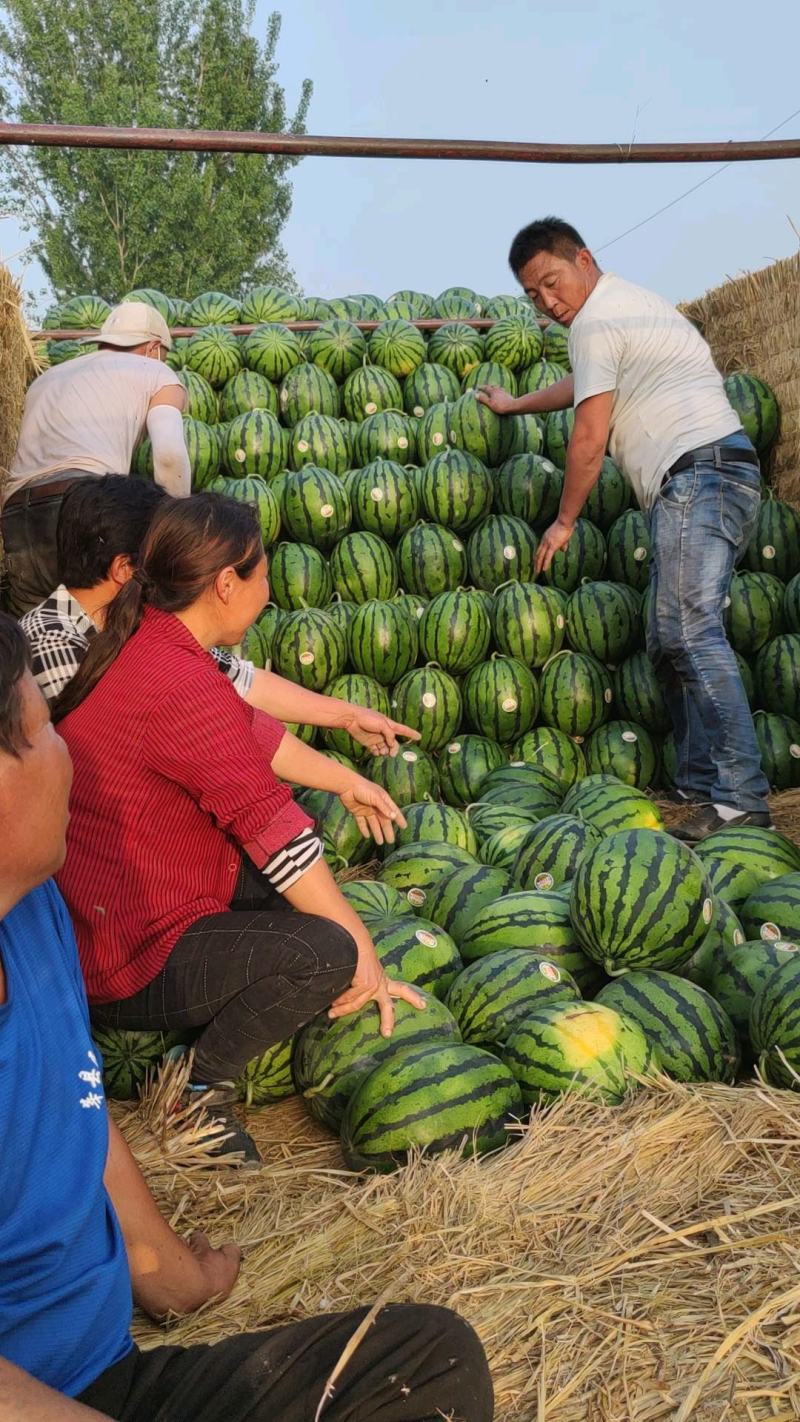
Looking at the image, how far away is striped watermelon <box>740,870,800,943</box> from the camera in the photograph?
3191 mm

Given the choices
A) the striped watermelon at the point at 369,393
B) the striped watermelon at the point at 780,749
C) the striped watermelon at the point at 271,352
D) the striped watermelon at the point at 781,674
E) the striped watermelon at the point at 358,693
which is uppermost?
the striped watermelon at the point at 271,352

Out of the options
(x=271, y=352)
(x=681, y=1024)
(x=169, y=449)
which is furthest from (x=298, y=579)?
(x=681, y=1024)

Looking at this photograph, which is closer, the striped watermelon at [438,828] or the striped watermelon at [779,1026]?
the striped watermelon at [779,1026]

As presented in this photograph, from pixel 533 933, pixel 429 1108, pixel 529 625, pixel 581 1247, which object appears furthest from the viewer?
pixel 529 625

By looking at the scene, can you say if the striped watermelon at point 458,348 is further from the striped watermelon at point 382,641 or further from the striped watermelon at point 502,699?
the striped watermelon at point 502,699

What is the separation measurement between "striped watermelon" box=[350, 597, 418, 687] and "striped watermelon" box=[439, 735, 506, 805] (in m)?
0.45

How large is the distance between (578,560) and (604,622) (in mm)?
386

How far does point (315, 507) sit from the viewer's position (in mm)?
5582

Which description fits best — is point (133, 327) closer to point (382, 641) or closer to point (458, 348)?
point (382, 641)

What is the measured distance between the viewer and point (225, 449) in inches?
234

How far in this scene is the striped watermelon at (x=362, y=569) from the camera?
220 inches

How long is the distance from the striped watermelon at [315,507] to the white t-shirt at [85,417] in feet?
3.17

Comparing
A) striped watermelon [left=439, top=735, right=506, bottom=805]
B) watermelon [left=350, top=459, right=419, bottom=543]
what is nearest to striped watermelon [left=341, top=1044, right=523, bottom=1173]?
striped watermelon [left=439, top=735, right=506, bottom=805]

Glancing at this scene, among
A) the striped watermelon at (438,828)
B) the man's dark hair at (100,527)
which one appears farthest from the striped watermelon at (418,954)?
the man's dark hair at (100,527)
